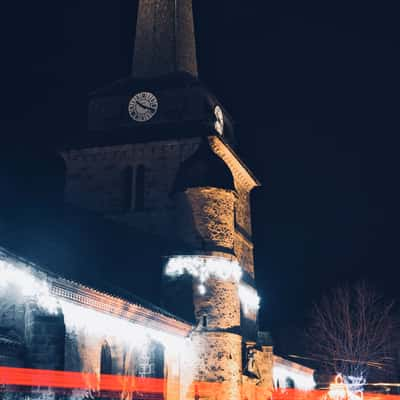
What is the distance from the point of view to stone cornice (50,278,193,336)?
1952 cm

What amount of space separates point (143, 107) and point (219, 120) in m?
3.94

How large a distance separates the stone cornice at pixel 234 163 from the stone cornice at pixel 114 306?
33.6ft

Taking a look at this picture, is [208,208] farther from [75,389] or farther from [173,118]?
[75,389]

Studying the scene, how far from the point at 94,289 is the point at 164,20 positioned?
70.7ft

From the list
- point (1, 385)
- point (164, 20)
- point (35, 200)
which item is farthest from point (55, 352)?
point (164, 20)

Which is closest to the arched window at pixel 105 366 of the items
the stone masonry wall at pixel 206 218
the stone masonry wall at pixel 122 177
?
the stone masonry wall at pixel 206 218

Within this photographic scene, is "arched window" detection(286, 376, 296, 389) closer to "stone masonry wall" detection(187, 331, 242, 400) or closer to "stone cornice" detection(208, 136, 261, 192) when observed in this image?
"stone cornice" detection(208, 136, 261, 192)

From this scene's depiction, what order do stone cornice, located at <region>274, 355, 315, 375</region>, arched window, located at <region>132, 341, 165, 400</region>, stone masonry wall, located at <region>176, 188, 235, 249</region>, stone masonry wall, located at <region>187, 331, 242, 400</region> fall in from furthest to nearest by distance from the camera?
stone cornice, located at <region>274, 355, 315, 375</region>, stone masonry wall, located at <region>176, 188, 235, 249</region>, stone masonry wall, located at <region>187, 331, 242, 400</region>, arched window, located at <region>132, 341, 165, 400</region>

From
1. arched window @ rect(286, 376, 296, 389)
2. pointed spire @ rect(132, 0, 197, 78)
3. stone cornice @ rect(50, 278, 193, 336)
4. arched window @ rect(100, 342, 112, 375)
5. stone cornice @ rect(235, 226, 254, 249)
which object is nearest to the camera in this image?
stone cornice @ rect(50, 278, 193, 336)

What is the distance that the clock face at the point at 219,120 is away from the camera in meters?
36.6

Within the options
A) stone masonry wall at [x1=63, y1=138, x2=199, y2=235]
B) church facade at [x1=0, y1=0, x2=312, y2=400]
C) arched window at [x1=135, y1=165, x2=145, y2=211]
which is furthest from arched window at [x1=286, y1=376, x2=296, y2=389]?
arched window at [x1=135, y1=165, x2=145, y2=211]

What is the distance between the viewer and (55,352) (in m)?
17.6

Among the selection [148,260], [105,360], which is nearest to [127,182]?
[148,260]

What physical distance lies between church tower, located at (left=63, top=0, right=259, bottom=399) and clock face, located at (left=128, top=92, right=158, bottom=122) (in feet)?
0.16
